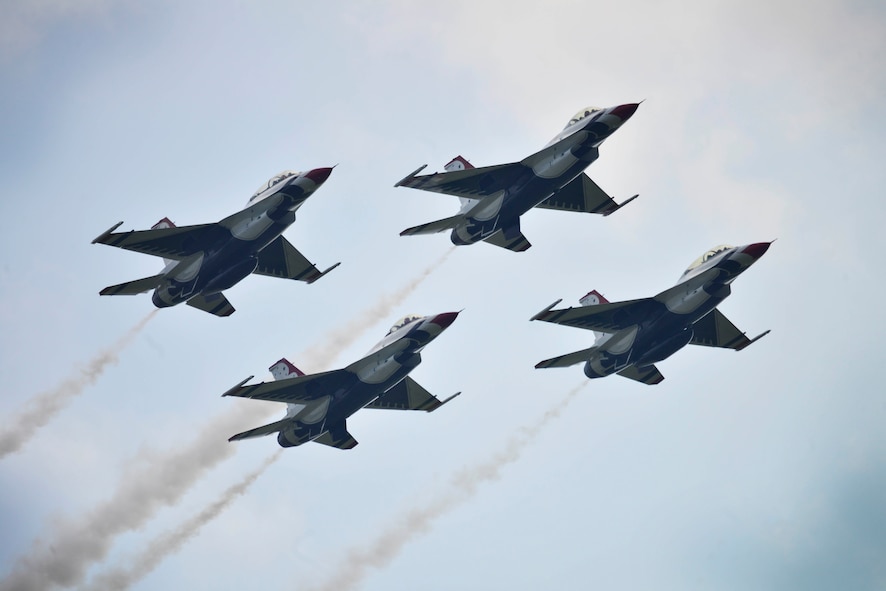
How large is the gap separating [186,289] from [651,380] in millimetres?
28678

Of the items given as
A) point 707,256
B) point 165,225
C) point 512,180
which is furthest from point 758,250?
point 165,225

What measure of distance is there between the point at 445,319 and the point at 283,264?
14.2 metres

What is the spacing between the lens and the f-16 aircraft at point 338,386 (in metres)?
81.2

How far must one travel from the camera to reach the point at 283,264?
9050 centimetres

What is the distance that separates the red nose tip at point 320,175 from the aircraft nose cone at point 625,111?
15596mm

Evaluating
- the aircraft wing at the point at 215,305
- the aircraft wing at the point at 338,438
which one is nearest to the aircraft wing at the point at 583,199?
the aircraft wing at the point at 338,438

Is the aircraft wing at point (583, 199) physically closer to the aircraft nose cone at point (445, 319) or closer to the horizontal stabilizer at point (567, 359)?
the horizontal stabilizer at point (567, 359)

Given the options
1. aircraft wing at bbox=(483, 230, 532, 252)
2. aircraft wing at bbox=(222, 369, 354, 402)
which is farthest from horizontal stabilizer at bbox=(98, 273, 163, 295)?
aircraft wing at bbox=(483, 230, 532, 252)

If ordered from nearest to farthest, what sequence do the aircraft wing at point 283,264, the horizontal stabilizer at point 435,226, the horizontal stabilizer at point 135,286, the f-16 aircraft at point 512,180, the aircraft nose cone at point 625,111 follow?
the aircraft nose cone at point 625,111, the f-16 aircraft at point 512,180, the horizontal stabilizer at point 135,286, the horizontal stabilizer at point 435,226, the aircraft wing at point 283,264

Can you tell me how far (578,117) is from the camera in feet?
276

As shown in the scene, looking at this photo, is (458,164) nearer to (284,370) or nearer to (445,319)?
(445,319)

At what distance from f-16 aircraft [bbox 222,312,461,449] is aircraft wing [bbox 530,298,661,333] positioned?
270 inches

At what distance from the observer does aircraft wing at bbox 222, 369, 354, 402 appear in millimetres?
82312

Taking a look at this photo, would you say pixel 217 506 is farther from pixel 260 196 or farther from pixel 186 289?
pixel 260 196
